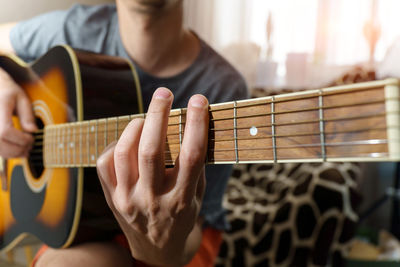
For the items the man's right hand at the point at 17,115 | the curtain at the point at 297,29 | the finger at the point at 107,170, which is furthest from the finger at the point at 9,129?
the curtain at the point at 297,29

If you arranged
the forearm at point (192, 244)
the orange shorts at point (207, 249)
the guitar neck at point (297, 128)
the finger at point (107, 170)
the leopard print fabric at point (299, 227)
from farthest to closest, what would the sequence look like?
the leopard print fabric at point (299, 227), the orange shorts at point (207, 249), the forearm at point (192, 244), the finger at point (107, 170), the guitar neck at point (297, 128)

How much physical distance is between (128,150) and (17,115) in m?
0.16

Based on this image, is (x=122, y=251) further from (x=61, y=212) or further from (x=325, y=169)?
(x=325, y=169)

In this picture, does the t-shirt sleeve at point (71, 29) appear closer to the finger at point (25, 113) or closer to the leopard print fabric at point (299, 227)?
the finger at point (25, 113)

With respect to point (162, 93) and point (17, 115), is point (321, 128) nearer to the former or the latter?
point (162, 93)

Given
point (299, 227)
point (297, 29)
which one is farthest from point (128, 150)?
point (299, 227)

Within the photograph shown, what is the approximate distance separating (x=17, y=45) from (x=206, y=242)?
0.43m

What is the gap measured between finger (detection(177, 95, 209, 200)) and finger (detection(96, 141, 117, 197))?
0.06m

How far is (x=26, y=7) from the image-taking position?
0.32 meters

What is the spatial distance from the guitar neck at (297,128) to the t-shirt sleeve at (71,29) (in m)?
0.09

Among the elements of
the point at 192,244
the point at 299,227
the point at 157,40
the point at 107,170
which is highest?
the point at 157,40

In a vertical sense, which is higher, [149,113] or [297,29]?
[297,29]

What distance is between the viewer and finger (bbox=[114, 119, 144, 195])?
264 mm

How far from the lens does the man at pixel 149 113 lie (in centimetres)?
26
